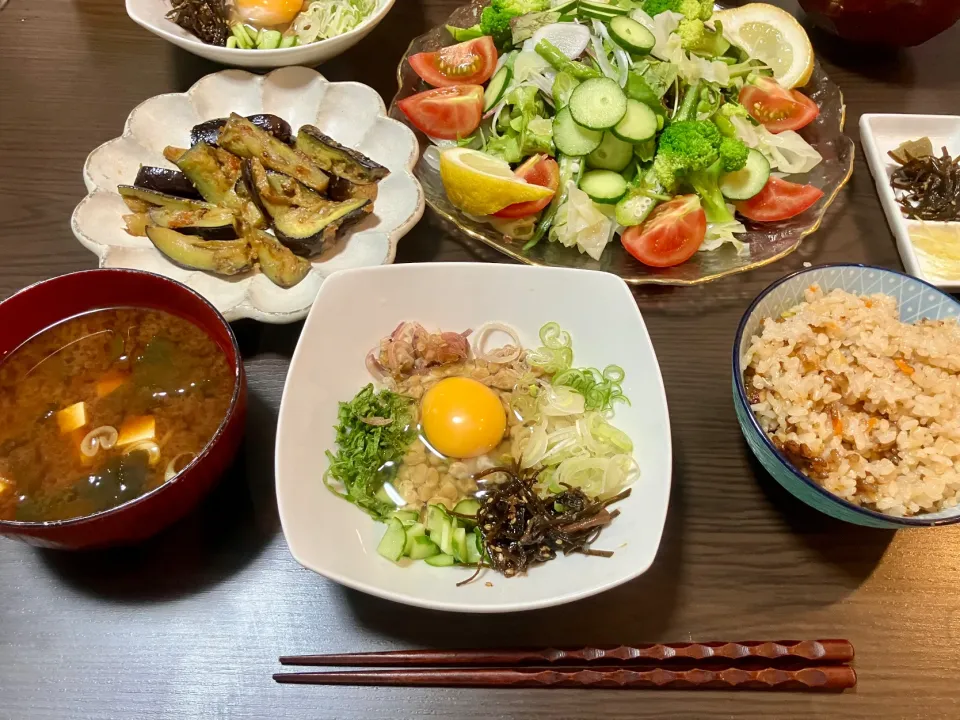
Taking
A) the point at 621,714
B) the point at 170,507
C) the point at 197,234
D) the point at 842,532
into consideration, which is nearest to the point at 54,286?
the point at 197,234

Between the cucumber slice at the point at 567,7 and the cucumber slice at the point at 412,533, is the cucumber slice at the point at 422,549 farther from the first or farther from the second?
the cucumber slice at the point at 567,7

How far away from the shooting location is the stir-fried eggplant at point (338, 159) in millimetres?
2344

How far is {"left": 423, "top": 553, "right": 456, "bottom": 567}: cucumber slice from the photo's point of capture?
1701 mm

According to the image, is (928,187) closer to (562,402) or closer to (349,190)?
(562,402)

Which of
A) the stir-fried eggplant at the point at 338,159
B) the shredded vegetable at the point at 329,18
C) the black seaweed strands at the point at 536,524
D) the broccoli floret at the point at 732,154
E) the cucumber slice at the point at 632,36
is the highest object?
the cucumber slice at the point at 632,36

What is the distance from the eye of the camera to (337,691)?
1.67m

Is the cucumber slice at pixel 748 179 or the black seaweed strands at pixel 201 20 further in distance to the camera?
the black seaweed strands at pixel 201 20

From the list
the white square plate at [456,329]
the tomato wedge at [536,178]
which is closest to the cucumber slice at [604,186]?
the tomato wedge at [536,178]

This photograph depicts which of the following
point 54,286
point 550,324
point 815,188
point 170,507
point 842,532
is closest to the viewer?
point 170,507

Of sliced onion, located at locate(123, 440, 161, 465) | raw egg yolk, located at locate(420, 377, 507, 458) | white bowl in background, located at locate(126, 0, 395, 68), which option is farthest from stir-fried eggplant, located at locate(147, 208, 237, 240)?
raw egg yolk, located at locate(420, 377, 507, 458)

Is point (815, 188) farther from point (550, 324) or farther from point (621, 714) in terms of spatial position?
point (621, 714)

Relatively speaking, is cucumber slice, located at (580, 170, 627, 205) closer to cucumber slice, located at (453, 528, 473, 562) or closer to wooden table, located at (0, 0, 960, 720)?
wooden table, located at (0, 0, 960, 720)

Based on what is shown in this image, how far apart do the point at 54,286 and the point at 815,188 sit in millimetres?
2699

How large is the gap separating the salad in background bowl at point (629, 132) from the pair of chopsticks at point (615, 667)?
48.7 inches
